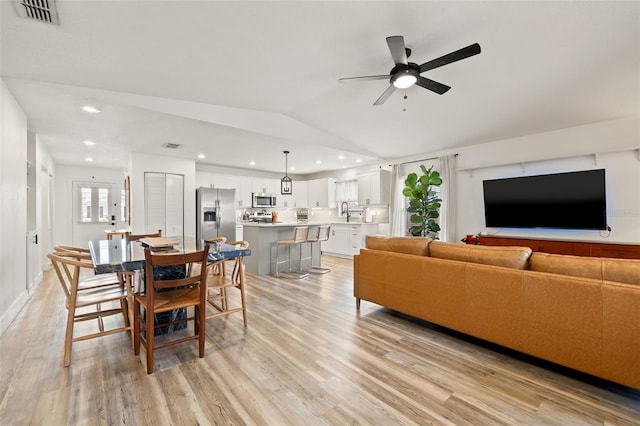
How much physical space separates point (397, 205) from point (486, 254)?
4.47 m

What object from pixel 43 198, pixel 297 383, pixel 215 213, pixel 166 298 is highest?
pixel 43 198

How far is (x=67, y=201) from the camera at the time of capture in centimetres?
715

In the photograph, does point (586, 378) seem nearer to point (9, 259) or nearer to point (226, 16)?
point (226, 16)

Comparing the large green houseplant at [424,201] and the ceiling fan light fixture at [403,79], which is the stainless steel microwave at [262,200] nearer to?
the large green houseplant at [424,201]

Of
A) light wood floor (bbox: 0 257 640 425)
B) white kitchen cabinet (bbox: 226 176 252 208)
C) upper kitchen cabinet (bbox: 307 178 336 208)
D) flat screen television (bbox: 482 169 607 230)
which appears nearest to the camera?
light wood floor (bbox: 0 257 640 425)

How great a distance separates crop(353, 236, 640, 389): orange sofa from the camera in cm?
174

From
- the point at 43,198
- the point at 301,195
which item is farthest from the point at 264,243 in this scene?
the point at 43,198

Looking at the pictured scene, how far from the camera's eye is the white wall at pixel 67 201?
7.03 m

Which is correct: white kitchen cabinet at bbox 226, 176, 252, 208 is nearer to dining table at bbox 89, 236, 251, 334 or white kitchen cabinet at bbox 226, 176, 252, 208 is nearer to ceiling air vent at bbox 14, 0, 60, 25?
dining table at bbox 89, 236, 251, 334

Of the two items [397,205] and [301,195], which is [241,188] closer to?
[301,195]

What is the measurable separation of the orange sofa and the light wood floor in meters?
0.21

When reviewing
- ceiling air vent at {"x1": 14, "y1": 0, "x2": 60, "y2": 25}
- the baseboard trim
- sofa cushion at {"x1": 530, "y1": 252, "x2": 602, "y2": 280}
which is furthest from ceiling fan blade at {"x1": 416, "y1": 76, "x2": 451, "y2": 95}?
the baseboard trim

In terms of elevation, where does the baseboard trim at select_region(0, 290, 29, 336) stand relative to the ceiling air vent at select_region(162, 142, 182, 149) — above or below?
below

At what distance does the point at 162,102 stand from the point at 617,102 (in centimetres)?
596
